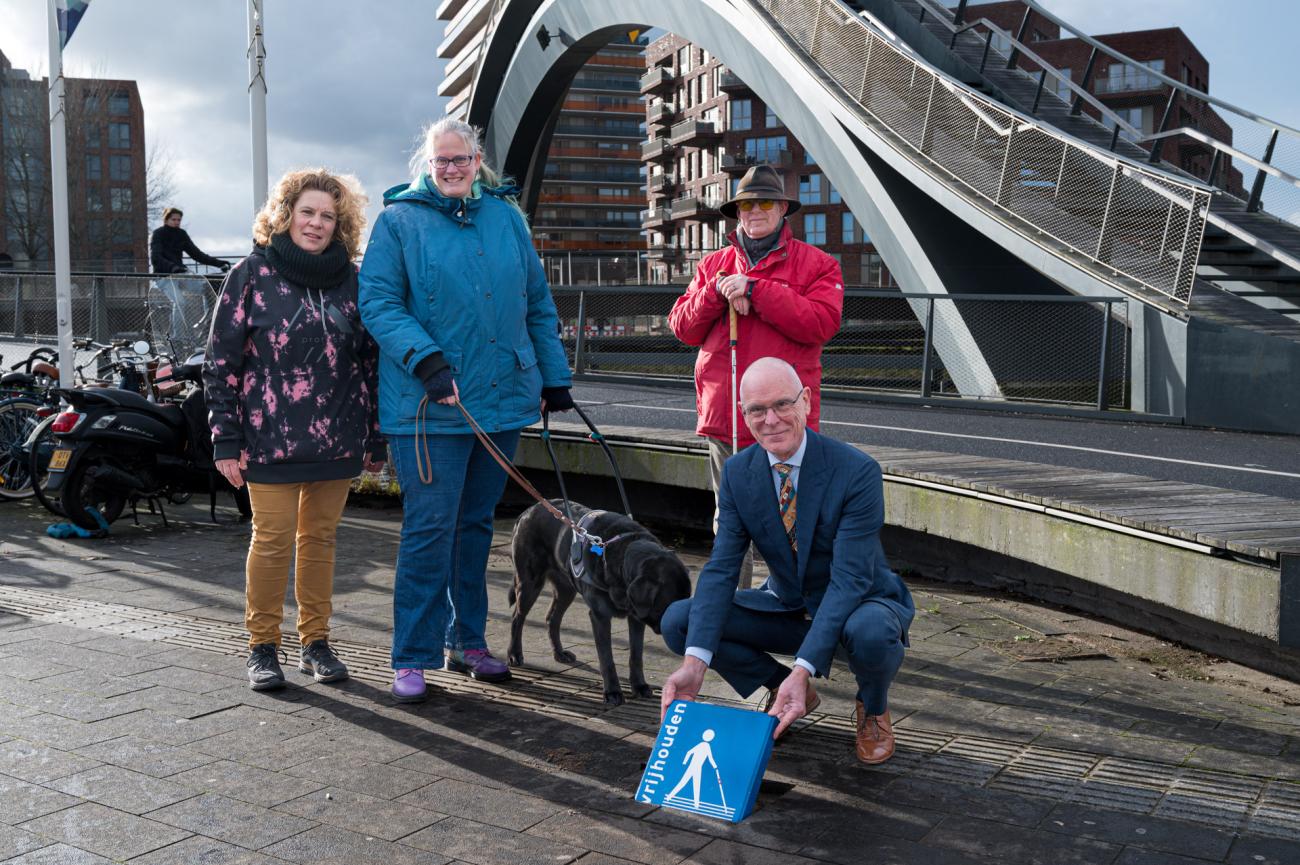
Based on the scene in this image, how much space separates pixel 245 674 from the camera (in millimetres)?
5117

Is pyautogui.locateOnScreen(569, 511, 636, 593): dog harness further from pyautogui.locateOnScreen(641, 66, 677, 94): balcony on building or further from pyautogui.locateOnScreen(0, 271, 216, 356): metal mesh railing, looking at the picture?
pyautogui.locateOnScreen(641, 66, 677, 94): balcony on building

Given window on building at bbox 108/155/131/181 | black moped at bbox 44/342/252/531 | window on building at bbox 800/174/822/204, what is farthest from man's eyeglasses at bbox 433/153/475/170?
window on building at bbox 108/155/131/181

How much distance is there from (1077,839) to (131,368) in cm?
889

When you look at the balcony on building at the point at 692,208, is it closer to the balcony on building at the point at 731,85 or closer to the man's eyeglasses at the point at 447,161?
the balcony on building at the point at 731,85

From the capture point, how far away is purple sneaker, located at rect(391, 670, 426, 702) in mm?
4742

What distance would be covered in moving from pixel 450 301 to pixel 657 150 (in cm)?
10543

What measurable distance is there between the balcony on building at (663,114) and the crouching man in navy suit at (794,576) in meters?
106

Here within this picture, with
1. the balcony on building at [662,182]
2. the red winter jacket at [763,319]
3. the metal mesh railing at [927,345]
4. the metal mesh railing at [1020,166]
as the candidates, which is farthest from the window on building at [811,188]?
the red winter jacket at [763,319]

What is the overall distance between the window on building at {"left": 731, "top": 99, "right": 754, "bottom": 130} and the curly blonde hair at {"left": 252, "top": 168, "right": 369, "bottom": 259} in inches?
3545

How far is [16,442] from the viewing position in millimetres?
10031

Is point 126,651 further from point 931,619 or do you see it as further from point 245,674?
point 931,619

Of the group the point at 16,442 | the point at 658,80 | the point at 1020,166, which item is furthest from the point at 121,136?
the point at 16,442

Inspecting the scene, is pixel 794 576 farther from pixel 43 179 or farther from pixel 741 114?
pixel 741 114

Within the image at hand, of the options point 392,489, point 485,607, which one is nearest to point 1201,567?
point 485,607
